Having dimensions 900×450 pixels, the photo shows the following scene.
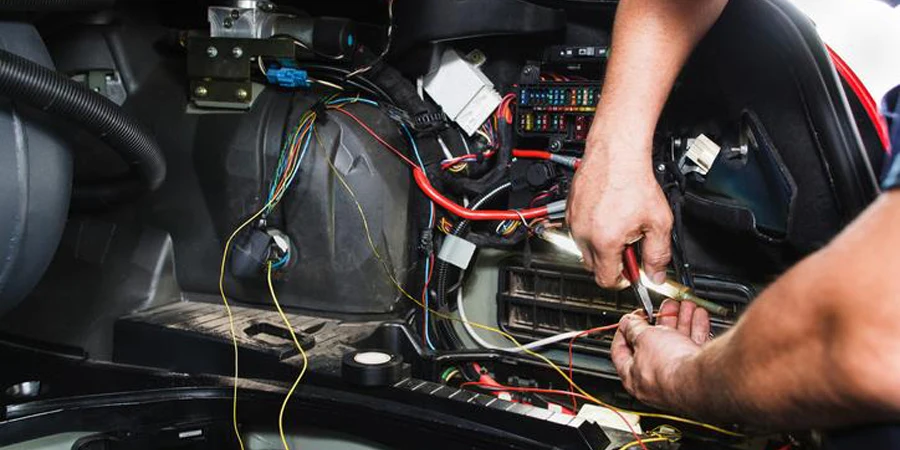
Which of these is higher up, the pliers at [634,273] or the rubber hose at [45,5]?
the rubber hose at [45,5]

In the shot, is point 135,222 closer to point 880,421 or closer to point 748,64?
point 748,64

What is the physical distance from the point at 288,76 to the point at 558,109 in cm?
76

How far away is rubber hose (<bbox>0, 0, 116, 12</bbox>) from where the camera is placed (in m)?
1.32

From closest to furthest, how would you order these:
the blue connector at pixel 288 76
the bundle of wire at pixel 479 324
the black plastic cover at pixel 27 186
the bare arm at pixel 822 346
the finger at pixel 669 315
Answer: the bare arm at pixel 822 346, the finger at pixel 669 315, the black plastic cover at pixel 27 186, the bundle of wire at pixel 479 324, the blue connector at pixel 288 76

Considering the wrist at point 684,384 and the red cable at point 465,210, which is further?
the red cable at point 465,210

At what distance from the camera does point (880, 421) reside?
693 millimetres

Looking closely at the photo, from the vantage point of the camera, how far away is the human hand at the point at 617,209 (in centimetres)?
110

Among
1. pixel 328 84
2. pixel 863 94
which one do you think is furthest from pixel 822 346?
pixel 328 84

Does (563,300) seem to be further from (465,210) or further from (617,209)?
(617,209)

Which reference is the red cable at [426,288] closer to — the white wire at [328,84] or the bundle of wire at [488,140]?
the bundle of wire at [488,140]

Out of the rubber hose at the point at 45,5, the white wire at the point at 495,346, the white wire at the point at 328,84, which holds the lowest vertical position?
the white wire at the point at 495,346

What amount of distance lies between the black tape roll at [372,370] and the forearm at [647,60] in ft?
2.03

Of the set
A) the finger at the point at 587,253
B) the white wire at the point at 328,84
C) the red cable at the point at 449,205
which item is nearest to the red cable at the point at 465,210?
the red cable at the point at 449,205

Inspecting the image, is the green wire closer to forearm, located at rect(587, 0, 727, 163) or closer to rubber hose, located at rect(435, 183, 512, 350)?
rubber hose, located at rect(435, 183, 512, 350)
